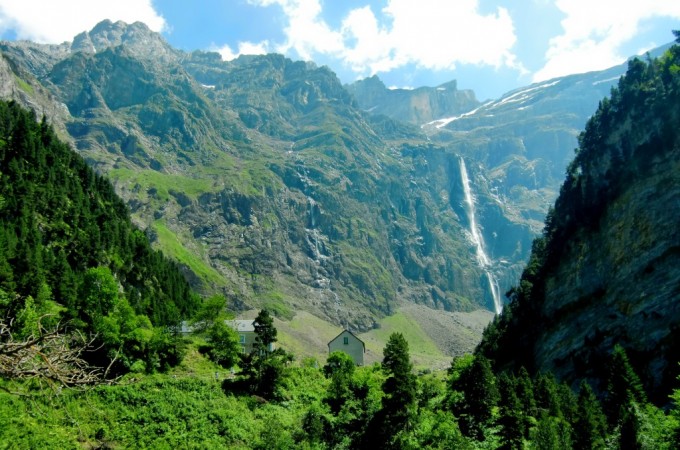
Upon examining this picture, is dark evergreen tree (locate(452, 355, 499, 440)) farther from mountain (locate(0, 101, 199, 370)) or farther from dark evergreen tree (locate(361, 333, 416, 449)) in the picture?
mountain (locate(0, 101, 199, 370))

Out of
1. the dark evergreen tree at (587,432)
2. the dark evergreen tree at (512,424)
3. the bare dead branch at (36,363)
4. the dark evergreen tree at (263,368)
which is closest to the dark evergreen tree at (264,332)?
the dark evergreen tree at (263,368)

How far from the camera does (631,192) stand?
98750 mm

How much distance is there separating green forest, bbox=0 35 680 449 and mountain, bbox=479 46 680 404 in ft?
4.49

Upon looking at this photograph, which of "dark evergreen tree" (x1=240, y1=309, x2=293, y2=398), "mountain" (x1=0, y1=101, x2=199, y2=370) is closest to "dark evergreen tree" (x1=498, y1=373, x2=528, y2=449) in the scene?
"dark evergreen tree" (x1=240, y1=309, x2=293, y2=398)

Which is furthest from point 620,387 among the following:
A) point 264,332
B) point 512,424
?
point 264,332

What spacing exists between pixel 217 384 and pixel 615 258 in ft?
252

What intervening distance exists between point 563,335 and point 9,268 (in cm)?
9606

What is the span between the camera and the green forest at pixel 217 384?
157 ft

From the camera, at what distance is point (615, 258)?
3784 inches

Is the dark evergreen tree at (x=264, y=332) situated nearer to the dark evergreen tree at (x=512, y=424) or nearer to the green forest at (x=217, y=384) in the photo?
the green forest at (x=217, y=384)

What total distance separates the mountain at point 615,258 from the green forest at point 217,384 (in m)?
1.37

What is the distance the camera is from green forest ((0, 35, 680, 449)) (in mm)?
47875

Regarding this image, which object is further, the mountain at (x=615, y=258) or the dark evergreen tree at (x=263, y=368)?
the mountain at (x=615, y=258)

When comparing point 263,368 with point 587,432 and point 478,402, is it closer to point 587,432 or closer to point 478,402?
point 478,402
